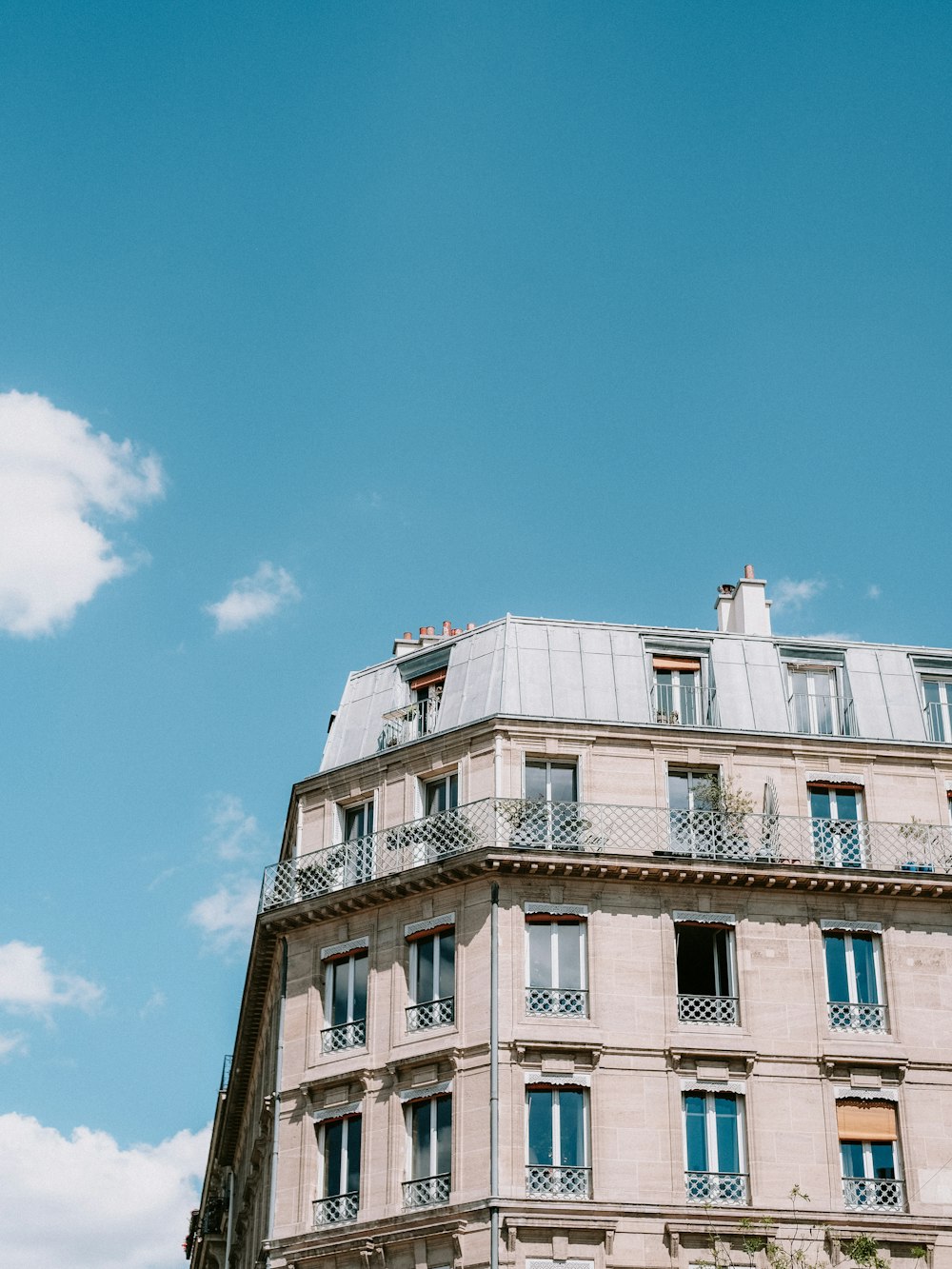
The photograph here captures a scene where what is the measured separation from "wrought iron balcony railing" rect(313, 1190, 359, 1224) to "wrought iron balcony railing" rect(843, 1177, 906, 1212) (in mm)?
8087

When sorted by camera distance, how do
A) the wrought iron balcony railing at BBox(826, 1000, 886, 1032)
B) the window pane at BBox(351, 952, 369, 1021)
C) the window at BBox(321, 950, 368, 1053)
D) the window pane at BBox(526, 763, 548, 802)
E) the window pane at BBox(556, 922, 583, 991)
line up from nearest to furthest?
the window pane at BBox(556, 922, 583, 991)
the wrought iron balcony railing at BBox(826, 1000, 886, 1032)
the window at BBox(321, 950, 368, 1053)
the window pane at BBox(351, 952, 369, 1021)
the window pane at BBox(526, 763, 548, 802)

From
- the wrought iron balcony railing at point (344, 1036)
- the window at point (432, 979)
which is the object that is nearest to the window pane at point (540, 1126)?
the window at point (432, 979)

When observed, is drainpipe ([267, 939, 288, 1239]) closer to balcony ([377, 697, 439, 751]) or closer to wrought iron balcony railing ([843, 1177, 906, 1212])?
balcony ([377, 697, 439, 751])

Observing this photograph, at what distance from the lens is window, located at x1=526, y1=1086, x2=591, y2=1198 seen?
28.6 meters

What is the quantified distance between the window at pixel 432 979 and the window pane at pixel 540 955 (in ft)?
4.48

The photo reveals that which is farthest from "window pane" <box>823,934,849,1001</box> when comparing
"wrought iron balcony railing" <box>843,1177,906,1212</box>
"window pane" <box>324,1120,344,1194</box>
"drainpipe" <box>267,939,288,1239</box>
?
"drainpipe" <box>267,939,288,1239</box>

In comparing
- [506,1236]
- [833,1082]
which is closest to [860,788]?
[833,1082]

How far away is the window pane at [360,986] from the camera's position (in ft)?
104

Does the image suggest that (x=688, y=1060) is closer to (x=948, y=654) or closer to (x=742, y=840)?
(x=742, y=840)

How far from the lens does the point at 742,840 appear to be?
32.0 meters

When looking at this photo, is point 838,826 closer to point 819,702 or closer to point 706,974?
point 819,702

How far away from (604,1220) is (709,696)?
10.3 metres

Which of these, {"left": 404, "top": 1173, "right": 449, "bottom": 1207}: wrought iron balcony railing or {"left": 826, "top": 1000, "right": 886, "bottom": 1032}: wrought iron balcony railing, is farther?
{"left": 826, "top": 1000, "right": 886, "bottom": 1032}: wrought iron balcony railing

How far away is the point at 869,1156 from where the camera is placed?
29.8 metres
